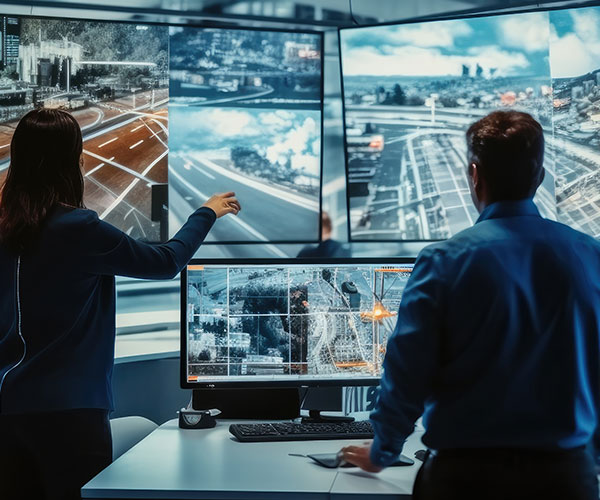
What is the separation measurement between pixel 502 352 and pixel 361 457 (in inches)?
15.3

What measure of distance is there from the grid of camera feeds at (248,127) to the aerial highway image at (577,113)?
0.89m

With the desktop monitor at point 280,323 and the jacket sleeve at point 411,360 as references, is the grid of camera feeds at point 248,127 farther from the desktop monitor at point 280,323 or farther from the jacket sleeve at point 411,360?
the jacket sleeve at point 411,360

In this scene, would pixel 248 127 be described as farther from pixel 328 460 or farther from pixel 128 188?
pixel 328 460

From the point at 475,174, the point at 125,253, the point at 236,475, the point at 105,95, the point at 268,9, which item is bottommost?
the point at 236,475

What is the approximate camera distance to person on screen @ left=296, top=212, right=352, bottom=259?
9.64 ft

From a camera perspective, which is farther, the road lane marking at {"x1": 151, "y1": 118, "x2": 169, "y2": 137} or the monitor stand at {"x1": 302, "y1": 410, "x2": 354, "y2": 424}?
the road lane marking at {"x1": 151, "y1": 118, "x2": 169, "y2": 137}

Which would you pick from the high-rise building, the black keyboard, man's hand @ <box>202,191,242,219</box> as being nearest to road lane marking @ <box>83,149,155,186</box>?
the high-rise building

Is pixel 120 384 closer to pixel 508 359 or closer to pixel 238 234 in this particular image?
pixel 238 234

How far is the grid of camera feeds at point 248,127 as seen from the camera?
2816 millimetres

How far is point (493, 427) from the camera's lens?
1312 millimetres

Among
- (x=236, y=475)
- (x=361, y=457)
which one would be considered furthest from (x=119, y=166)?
(x=361, y=457)

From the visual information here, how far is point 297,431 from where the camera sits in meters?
2.04

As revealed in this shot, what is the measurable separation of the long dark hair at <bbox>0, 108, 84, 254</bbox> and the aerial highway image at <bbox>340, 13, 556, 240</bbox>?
1320 mm

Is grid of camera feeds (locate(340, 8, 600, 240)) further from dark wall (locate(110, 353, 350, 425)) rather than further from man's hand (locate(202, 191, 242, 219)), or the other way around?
→ dark wall (locate(110, 353, 350, 425))
